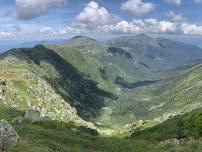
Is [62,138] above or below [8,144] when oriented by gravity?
below

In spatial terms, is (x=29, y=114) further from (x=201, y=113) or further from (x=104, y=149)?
(x=104, y=149)

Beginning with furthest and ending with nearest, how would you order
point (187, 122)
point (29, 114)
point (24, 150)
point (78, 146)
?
point (29, 114), point (187, 122), point (78, 146), point (24, 150)

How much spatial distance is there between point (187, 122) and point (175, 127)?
7223 mm

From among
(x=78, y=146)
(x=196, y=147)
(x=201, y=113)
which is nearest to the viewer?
(x=196, y=147)

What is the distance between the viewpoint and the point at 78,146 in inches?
2805

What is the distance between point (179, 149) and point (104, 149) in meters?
14.0

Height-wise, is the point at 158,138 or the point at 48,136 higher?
the point at 48,136

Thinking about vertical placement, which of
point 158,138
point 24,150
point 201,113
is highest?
point 24,150

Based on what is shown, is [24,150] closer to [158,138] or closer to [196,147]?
[196,147]

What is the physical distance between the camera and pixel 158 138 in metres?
114

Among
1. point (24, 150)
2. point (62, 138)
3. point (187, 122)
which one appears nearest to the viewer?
point (24, 150)

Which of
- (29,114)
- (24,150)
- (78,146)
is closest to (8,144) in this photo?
(24,150)

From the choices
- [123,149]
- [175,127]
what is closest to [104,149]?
[123,149]

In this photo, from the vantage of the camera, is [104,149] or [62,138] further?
[62,138]
